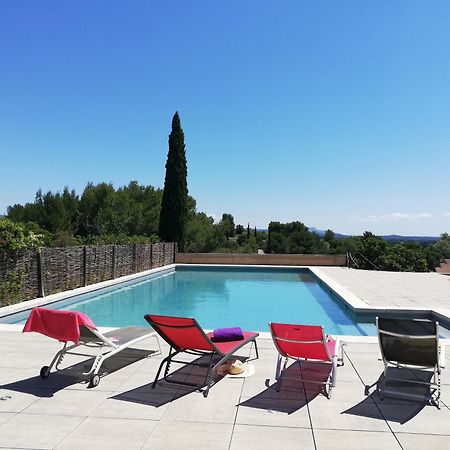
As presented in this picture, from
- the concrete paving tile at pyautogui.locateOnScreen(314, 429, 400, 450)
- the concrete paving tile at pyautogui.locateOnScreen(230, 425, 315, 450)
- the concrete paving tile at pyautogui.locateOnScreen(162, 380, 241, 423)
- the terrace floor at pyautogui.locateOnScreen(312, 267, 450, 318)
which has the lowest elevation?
the concrete paving tile at pyautogui.locateOnScreen(162, 380, 241, 423)

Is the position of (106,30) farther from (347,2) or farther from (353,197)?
(353,197)

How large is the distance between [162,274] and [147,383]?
14062mm

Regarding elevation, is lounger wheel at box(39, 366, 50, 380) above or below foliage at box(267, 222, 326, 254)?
below

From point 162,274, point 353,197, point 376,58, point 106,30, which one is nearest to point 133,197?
point 162,274

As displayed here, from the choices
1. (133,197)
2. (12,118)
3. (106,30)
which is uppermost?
(106,30)

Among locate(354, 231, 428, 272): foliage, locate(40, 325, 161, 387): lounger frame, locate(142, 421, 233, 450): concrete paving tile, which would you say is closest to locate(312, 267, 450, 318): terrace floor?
locate(354, 231, 428, 272): foliage

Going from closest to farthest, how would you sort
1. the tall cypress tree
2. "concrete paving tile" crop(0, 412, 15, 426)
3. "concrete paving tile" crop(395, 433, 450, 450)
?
"concrete paving tile" crop(395, 433, 450, 450)
"concrete paving tile" crop(0, 412, 15, 426)
the tall cypress tree

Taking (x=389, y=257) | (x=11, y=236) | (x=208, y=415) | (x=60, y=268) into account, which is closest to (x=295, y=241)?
(x=389, y=257)

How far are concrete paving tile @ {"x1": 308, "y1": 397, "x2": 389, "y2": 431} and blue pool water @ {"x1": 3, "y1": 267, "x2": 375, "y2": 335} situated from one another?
4858 mm

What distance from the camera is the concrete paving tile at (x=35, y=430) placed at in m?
2.98

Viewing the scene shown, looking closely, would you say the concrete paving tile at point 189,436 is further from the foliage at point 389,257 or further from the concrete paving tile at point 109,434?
the foliage at point 389,257

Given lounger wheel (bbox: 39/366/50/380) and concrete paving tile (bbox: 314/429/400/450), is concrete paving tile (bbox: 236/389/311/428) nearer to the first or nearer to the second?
concrete paving tile (bbox: 314/429/400/450)

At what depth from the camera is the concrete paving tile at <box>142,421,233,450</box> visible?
9.73 ft

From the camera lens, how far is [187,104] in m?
17.5
